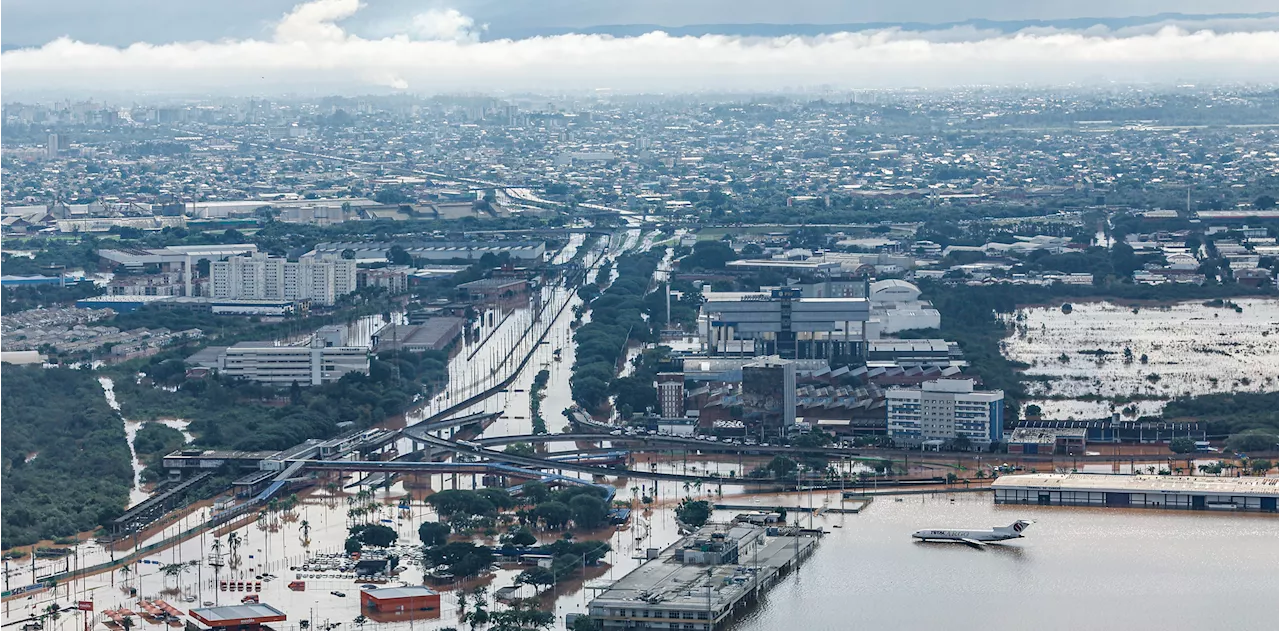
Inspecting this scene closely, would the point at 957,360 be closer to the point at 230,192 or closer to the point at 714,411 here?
the point at 714,411

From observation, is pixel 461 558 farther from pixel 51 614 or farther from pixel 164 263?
pixel 164 263

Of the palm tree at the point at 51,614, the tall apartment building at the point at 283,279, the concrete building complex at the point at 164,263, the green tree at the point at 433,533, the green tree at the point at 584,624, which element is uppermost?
the green tree at the point at 584,624

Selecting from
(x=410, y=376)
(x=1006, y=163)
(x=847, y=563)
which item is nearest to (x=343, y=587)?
(x=847, y=563)

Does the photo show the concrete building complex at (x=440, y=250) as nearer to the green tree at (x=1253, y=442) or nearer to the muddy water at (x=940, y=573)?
the green tree at (x=1253, y=442)

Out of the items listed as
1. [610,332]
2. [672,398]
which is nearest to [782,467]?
[672,398]

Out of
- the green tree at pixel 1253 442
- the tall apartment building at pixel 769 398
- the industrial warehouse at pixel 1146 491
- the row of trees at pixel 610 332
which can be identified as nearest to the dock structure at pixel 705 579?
the industrial warehouse at pixel 1146 491

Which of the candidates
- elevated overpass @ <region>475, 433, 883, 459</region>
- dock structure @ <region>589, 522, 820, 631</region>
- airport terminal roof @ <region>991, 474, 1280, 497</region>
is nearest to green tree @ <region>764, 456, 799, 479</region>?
elevated overpass @ <region>475, 433, 883, 459</region>
